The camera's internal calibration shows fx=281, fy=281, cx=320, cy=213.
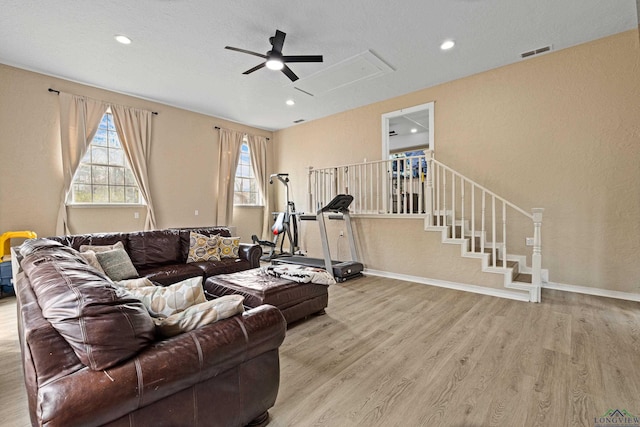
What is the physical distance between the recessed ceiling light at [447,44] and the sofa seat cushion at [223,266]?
12.8 feet

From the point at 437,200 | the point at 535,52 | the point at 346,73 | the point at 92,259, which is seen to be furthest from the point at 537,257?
the point at 92,259

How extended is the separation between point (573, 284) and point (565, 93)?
256 centimetres

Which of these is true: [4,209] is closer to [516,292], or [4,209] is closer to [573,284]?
[516,292]

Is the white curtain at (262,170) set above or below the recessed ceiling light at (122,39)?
below

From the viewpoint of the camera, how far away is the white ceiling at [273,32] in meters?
2.93

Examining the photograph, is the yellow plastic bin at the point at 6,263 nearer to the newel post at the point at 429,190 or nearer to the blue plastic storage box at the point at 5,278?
the blue plastic storage box at the point at 5,278

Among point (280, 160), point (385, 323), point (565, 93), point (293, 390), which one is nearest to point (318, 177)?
point (280, 160)

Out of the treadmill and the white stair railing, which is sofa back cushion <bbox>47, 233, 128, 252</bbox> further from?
the white stair railing

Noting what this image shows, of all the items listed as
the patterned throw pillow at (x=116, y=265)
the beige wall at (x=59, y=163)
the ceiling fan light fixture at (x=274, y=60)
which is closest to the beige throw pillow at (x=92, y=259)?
the patterned throw pillow at (x=116, y=265)

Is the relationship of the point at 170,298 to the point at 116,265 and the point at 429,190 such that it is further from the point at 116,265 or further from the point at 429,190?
the point at 429,190

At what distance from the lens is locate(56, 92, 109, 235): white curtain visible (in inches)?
170

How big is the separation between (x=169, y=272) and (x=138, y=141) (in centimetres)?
304

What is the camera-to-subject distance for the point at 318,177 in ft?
19.1

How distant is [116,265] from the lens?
2.99 meters
